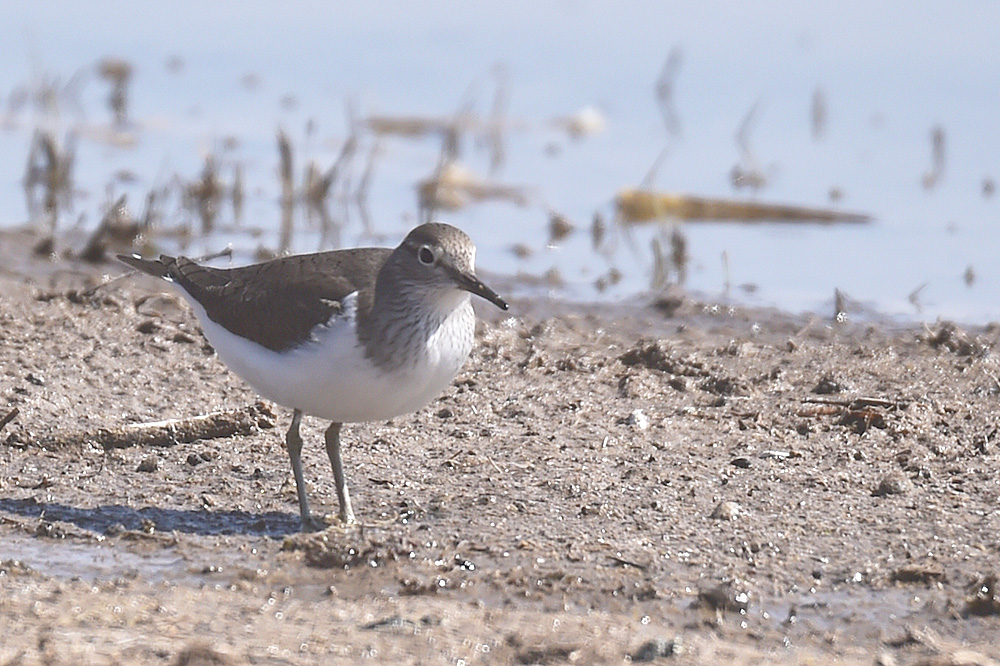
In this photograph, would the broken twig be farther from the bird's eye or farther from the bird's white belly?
Result: the bird's eye

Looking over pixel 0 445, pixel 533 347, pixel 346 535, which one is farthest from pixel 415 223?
pixel 346 535

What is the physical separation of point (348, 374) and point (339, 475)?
586 mm

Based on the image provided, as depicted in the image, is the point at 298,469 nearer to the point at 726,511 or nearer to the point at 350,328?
the point at 350,328

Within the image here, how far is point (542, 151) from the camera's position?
13.1 m

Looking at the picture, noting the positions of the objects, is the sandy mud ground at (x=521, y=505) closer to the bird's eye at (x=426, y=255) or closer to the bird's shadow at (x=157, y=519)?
the bird's shadow at (x=157, y=519)

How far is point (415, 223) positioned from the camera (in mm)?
11031

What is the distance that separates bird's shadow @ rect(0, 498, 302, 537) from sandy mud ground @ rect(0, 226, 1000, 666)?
13 mm

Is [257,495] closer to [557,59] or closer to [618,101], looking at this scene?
[618,101]

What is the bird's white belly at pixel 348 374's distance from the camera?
17.8ft

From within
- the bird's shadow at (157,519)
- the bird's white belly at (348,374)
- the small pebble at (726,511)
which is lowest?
the bird's shadow at (157,519)

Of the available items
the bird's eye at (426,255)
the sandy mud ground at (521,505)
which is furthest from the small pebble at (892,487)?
the bird's eye at (426,255)

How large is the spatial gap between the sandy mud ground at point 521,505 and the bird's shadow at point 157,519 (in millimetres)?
13

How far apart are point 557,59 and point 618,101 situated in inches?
58.6

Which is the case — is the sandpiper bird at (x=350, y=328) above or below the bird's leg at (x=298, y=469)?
above
